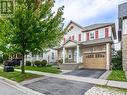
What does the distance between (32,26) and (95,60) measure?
1443cm

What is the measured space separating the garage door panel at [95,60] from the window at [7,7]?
14.8m

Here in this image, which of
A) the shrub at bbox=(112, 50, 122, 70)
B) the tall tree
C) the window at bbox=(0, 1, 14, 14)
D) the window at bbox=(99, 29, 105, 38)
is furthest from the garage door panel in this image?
the window at bbox=(0, 1, 14, 14)

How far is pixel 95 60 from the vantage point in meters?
30.5

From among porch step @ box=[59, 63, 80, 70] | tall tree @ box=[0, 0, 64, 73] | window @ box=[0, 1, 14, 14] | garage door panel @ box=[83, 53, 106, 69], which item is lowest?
porch step @ box=[59, 63, 80, 70]

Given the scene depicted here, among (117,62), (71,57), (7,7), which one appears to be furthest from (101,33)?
(7,7)

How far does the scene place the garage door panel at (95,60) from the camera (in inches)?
1158

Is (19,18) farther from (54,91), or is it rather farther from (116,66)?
(116,66)

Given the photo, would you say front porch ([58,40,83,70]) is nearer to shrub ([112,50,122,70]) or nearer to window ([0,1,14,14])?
shrub ([112,50,122,70])

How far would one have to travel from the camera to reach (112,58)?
29.0 meters

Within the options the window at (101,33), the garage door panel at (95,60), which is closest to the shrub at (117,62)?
the garage door panel at (95,60)

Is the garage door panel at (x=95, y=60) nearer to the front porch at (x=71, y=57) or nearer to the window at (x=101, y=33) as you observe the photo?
the front porch at (x=71, y=57)

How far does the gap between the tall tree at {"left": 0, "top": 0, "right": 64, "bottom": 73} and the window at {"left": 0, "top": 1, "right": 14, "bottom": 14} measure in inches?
22.6

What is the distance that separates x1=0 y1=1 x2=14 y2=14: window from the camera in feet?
62.0

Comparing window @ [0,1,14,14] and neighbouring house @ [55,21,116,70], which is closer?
window @ [0,1,14,14]
